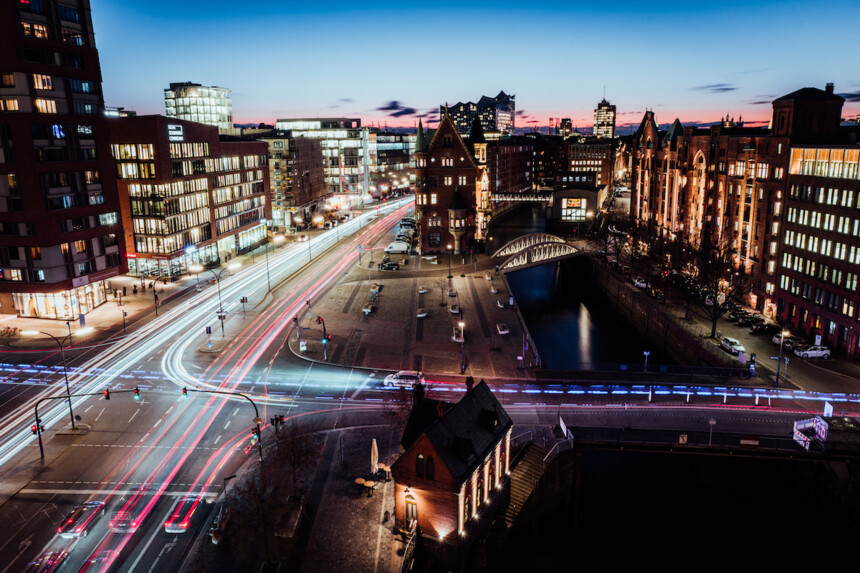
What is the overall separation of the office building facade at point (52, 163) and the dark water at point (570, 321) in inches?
2458

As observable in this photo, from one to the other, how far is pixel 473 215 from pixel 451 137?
52.9 feet

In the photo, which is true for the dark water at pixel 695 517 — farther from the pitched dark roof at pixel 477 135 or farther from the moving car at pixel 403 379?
the pitched dark roof at pixel 477 135

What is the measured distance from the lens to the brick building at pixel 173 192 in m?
93.1

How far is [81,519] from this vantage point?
1443 inches

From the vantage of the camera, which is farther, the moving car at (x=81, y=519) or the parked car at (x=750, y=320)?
the parked car at (x=750, y=320)

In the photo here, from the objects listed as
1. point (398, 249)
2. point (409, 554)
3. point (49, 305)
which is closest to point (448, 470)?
point (409, 554)

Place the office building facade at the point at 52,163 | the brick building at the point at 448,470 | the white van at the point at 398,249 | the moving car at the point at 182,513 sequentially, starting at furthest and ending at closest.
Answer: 1. the white van at the point at 398,249
2. the office building facade at the point at 52,163
3. the moving car at the point at 182,513
4. the brick building at the point at 448,470

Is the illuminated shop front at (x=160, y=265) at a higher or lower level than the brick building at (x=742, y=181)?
lower

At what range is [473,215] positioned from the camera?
394 feet

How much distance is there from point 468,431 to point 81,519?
24.7m

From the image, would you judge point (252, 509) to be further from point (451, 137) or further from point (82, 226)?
point (451, 137)

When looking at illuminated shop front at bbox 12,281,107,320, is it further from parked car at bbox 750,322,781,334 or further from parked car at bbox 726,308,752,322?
parked car at bbox 750,322,781,334

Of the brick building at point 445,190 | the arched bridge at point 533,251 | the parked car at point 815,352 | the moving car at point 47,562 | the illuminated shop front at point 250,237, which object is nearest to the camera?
the moving car at point 47,562

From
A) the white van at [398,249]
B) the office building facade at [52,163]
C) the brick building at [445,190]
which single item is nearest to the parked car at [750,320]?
the brick building at [445,190]
